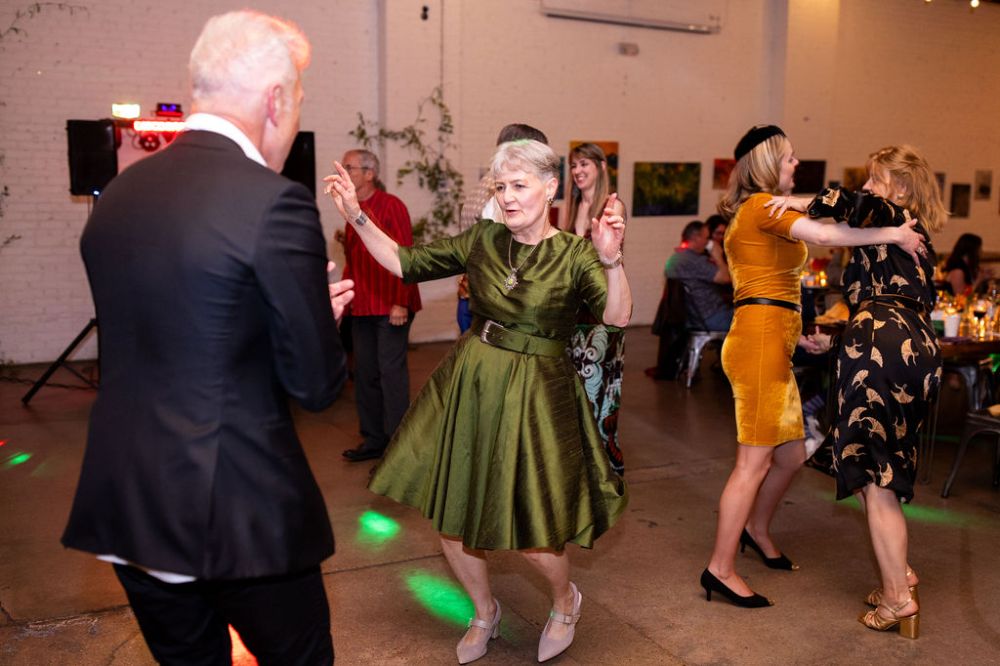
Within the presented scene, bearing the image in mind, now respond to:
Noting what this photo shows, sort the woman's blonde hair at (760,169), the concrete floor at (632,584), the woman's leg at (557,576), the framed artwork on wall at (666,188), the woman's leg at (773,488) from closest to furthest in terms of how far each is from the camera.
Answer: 1. the woman's leg at (557,576)
2. the concrete floor at (632,584)
3. the woman's blonde hair at (760,169)
4. the woman's leg at (773,488)
5. the framed artwork on wall at (666,188)

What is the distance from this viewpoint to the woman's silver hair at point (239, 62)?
5.35 feet

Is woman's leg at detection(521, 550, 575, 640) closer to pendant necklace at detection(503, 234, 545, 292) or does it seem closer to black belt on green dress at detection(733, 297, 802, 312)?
pendant necklace at detection(503, 234, 545, 292)

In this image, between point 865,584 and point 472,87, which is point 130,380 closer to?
point 865,584

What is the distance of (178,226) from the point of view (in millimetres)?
1562

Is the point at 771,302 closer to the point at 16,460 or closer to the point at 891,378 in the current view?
the point at 891,378

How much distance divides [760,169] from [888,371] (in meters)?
0.82

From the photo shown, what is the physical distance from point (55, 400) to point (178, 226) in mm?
5926

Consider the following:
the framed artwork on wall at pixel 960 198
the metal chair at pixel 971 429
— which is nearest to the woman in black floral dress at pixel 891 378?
the metal chair at pixel 971 429

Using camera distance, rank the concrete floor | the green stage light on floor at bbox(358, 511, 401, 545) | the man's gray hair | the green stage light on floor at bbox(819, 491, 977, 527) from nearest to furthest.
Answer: the concrete floor
the green stage light on floor at bbox(358, 511, 401, 545)
the green stage light on floor at bbox(819, 491, 977, 527)
the man's gray hair

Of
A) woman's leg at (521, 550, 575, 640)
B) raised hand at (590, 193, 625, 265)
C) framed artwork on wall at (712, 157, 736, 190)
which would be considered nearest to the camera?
raised hand at (590, 193, 625, 265)

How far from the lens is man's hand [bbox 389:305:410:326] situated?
5168 mm

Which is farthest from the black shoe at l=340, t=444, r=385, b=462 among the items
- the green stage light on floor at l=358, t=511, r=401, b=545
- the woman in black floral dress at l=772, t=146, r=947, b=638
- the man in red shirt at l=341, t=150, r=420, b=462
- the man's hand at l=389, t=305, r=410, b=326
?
the woman in black floral dress at l=772, t=146, r=947, b=638

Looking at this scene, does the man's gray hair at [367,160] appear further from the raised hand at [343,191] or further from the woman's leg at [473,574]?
the woman's leg at [473,574]

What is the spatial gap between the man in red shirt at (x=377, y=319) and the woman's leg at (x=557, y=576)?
236 centimetres
